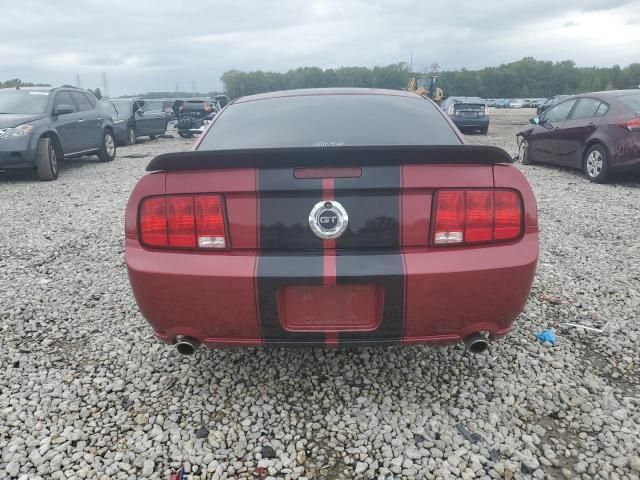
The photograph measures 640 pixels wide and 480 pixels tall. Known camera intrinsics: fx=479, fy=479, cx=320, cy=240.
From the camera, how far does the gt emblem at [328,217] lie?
1.98 m

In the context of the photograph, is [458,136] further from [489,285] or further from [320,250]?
[320,250]

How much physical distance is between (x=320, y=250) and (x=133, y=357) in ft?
5.14

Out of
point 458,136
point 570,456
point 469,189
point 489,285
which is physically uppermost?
Answer: point 458,136

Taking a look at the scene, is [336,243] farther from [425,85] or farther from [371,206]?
[425,85]

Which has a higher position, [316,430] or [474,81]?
[474,81]

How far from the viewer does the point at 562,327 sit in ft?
10.4

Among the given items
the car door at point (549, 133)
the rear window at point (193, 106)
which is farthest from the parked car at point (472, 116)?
the rear window at point (193, 106)

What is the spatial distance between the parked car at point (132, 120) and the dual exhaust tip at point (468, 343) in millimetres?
14027

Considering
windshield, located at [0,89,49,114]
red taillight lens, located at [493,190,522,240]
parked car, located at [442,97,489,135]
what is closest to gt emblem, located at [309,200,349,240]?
red taillight lens, located at [493,190,522,240]

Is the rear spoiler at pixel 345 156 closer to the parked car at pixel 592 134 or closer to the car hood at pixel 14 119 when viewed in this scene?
the parked car at pixel 592 134

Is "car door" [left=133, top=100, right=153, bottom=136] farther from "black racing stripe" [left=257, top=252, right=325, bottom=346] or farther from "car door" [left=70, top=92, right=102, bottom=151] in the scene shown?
"black racing stripe" [left=257, top=252, right=325, bottom=346]

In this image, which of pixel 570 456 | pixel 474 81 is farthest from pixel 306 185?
pixel 474 81

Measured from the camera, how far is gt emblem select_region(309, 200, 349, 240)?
1.98 meters

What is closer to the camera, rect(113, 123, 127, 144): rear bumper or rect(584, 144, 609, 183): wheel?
rect(584, 144, 609, 183): wheel
